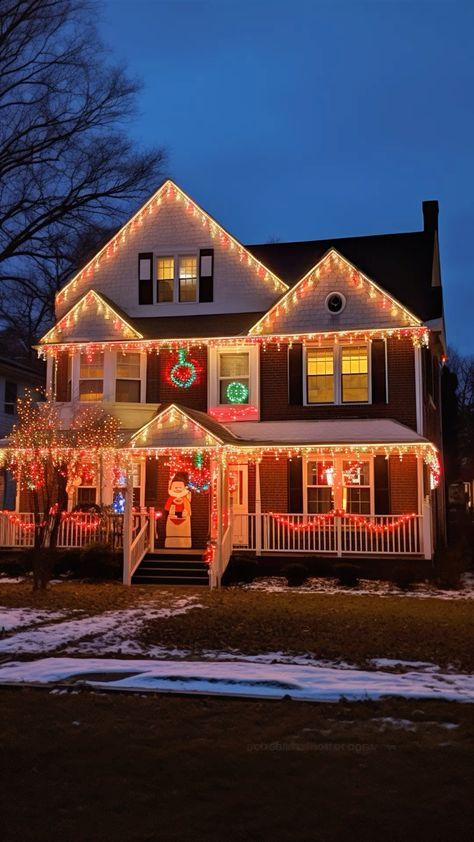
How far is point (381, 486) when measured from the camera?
62.6 feet

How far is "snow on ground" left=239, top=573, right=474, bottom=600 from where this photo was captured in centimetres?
1630

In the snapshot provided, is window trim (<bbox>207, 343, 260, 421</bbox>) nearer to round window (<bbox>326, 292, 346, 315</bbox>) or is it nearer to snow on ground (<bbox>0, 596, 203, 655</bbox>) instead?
round window (<bbox>326, 292, 346, 315</bbox>)

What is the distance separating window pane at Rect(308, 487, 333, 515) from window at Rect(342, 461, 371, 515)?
Result: 1.55 ft

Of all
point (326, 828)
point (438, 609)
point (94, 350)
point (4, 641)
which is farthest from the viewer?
point (94, 350)

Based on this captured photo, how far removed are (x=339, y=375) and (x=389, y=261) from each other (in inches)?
188

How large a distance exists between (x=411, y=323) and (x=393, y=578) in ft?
20.0

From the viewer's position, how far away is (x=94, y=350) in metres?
21.2

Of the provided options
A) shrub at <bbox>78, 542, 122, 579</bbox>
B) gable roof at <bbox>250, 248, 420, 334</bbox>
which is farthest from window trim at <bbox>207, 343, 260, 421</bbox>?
shrub at <bbox>78, 542, 122, 579</bbox>

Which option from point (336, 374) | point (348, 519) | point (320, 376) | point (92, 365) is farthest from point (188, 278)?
point (348, 519)

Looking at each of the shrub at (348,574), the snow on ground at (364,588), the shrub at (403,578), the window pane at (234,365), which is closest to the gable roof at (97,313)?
the window pane at (234,365)

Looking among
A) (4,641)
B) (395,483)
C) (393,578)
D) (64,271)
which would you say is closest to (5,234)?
(64,271)

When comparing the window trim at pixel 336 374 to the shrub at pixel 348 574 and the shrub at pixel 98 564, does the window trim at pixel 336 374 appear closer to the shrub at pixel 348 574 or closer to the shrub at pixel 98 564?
the shrub at pixel 348 574

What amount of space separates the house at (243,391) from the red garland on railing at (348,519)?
47mm

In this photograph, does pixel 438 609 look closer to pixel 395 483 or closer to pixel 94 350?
pixel 395 483
